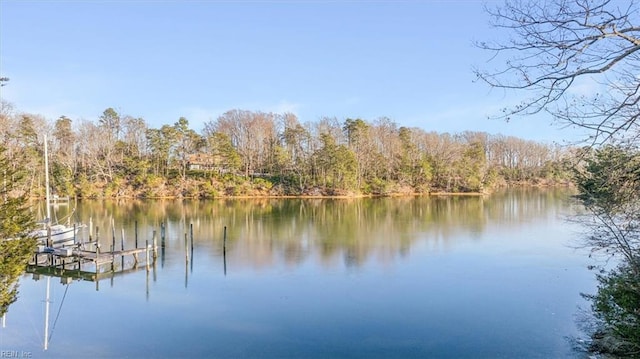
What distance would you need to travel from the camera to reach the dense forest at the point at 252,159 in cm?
4066

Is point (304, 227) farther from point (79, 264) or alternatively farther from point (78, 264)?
point (79, 264)

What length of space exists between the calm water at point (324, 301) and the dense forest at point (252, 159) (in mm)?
23148

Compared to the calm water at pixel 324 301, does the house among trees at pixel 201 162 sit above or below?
above

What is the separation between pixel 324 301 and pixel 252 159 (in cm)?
3543

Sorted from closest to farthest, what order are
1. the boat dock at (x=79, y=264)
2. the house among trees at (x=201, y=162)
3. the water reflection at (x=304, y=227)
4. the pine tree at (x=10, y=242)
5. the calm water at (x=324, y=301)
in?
the pine tree at (x=10, y=242) < the calm water at (x=324, y=301) < the boat dock at (x=79, y=264) < the water reflection at (x=304, y=227) < the house among trees at (x=201, y=162)

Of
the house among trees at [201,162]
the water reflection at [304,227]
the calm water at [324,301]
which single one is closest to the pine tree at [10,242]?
the calm water at [324,301]

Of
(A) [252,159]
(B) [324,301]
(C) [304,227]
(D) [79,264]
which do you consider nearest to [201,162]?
(A) [252,159]

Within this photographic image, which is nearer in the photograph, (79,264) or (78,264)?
(79,264)

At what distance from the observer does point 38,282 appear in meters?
11.6

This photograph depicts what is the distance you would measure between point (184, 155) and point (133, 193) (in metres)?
5.65

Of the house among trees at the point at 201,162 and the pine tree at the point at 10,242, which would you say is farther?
the house among trees at the point at 201,162

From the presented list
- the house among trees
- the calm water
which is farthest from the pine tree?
the house among trees

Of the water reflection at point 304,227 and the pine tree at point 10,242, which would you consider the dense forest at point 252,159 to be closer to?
the water reflection at point 304,227

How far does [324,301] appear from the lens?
32.7ft
